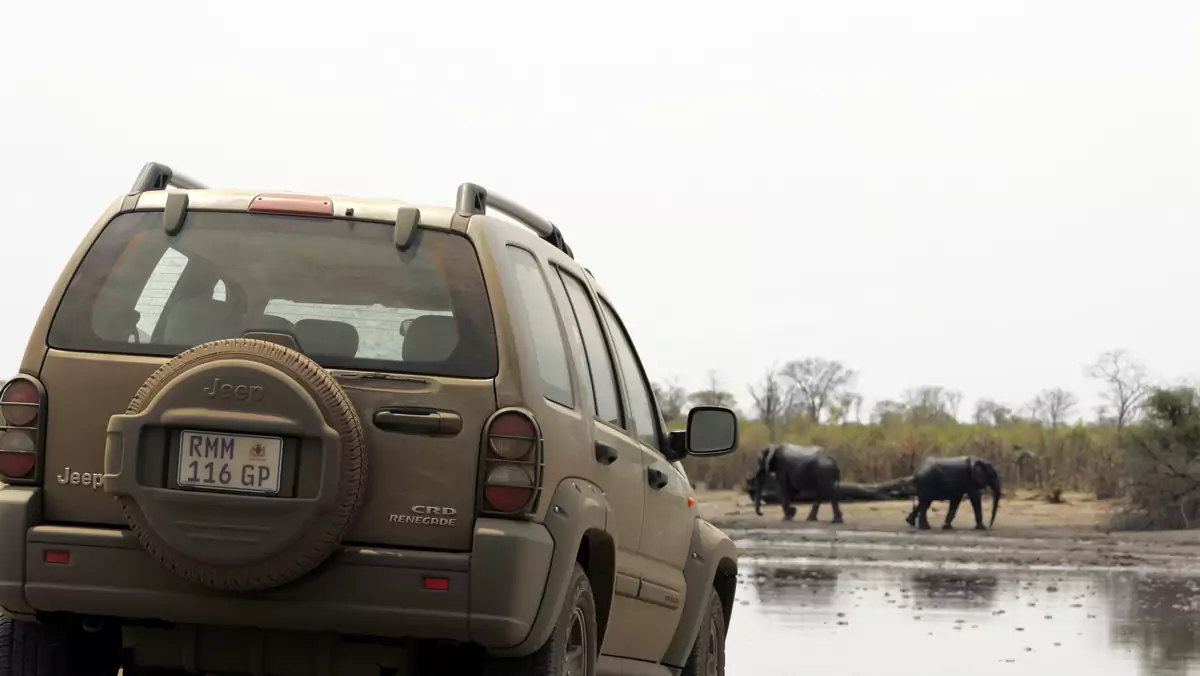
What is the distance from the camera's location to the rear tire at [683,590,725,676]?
9711mm

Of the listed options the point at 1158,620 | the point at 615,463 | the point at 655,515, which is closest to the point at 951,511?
the point at 1158,620

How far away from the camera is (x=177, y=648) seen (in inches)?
271

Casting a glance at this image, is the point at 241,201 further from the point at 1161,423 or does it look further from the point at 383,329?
the point at 1161,423

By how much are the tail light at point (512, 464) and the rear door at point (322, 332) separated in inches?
2.0

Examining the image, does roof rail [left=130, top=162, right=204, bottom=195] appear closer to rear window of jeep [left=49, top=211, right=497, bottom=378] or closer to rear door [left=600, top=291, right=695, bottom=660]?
rear window of jeep [left=49, top=211, right=497, bottom=378]

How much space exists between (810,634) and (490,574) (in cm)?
1117

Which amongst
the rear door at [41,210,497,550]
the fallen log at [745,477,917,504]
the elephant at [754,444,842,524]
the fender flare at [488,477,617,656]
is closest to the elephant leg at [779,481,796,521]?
the elephant at [754,444,842,524]

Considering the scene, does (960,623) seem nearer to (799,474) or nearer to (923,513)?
(923,513)

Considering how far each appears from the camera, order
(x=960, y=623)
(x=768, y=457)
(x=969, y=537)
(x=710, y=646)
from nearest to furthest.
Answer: (x=710, y=646) → (x=960, y=623) → (x=969, y=537) → (x=768, y=457)

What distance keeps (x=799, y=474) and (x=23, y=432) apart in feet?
148

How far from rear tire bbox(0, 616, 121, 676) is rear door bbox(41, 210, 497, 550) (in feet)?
1.62

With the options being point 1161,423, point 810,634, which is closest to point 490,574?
point 810,634

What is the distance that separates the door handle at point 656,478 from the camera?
28.1 ft

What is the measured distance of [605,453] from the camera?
24.9ft
